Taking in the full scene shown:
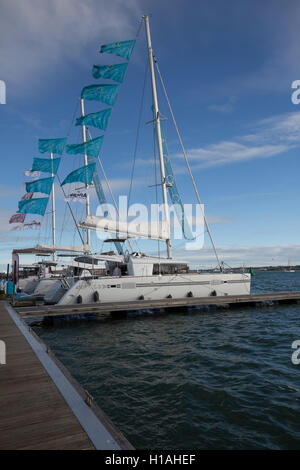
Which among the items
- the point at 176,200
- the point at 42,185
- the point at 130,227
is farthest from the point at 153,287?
the point at 42,185

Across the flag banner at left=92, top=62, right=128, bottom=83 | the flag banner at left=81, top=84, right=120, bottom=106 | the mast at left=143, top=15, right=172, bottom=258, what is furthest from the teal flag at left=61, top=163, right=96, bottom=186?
the flag banner at left=92, top=62, right=128, bottom=83

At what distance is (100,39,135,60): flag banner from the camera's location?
23.8m

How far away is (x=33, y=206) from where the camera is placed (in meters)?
37.0

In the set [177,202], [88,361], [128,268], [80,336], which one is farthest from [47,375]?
[177,202]

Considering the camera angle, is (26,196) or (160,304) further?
(26,196)

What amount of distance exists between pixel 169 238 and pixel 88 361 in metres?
14.5

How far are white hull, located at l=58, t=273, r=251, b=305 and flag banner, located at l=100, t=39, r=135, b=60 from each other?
57.2 ft

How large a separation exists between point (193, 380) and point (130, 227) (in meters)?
14.8

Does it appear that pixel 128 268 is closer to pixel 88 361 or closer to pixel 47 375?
pixel 88 361

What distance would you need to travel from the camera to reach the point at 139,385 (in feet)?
27.7

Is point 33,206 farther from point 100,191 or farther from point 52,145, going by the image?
point 100,191

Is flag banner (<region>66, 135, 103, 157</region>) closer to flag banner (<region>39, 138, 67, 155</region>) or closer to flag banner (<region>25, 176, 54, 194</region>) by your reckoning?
flag banner (<region>25, 176, 54, 194</region>)

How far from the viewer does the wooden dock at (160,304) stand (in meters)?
18.4

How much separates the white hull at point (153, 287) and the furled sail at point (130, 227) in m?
3.17
